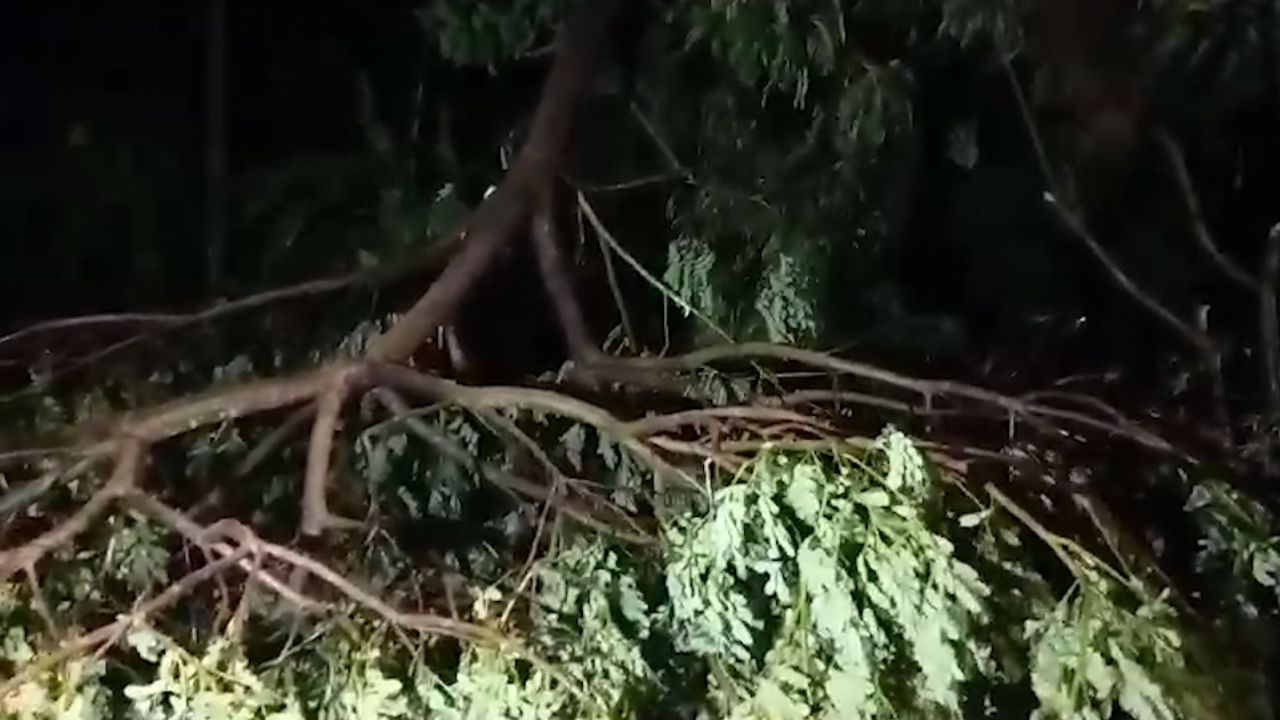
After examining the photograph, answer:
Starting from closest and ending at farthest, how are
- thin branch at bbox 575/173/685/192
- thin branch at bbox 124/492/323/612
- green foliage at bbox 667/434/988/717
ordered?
green foliage at bbox 667/434/988/717 → thin branch at bbox 124/492/323/612 → thin branch at bbox 575/173/685/192

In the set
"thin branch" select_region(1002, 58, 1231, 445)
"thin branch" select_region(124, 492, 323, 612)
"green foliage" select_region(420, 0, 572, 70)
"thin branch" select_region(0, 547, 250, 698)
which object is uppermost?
"green foliage" select_region(420, 0, 572, 70)

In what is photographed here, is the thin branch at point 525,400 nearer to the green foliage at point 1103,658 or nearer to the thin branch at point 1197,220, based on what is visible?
the green foliage at point 1103,658

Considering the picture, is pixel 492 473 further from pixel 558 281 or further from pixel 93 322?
pixel 93 322

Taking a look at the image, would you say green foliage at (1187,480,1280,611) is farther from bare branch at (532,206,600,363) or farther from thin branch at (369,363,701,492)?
bare branch at (532,206,600,363)

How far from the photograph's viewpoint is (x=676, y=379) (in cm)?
143

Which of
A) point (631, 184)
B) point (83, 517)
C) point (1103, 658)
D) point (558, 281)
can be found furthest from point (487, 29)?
point (1103, 658)

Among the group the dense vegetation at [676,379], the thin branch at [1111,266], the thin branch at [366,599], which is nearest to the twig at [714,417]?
the dense vegetation at [676,379]

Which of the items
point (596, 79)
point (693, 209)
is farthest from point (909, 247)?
point (596, 79)

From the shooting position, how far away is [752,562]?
1.14 meters

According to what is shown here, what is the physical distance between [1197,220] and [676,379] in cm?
70

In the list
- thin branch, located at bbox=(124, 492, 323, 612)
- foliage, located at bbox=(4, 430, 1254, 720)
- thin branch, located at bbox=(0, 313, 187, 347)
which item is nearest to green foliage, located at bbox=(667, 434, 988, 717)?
foliage, located at bbox=(4, 430, 1254, 720)

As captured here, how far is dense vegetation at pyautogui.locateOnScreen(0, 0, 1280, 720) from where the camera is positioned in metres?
1.15

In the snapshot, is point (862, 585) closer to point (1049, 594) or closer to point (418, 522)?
point (1049, 594)

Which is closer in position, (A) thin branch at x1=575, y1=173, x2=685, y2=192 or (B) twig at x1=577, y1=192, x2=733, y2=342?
(B) twig at x1=577, y1=192, x2=733, y2=342
